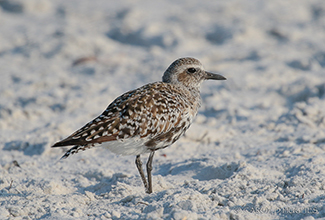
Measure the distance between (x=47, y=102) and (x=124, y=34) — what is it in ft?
13.2

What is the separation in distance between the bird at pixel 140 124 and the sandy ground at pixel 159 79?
479 millimetres

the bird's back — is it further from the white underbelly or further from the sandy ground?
the sandy ground

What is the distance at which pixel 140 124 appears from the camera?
16.0 ft

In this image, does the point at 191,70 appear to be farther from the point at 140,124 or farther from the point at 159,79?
the point at 159,79

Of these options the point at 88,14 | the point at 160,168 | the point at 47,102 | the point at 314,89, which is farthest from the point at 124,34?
the point at 160,168

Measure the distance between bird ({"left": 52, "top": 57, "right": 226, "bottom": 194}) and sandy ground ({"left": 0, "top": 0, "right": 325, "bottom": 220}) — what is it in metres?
0.48

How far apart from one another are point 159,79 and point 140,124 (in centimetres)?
470

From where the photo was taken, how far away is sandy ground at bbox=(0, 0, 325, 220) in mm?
4520

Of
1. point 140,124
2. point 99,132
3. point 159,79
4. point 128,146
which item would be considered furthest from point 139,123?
point 159,79

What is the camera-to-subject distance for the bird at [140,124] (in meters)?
4.75

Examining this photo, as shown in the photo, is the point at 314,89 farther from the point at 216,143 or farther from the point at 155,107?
the point at 155,107

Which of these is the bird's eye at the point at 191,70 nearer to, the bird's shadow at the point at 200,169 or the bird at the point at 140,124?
the bird at the point at 140,124

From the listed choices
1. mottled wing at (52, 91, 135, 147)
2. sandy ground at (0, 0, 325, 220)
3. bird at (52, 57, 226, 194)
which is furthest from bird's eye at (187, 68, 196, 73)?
mottled wing at (52, 91, 135, 147)

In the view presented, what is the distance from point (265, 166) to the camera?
18.6 feet
